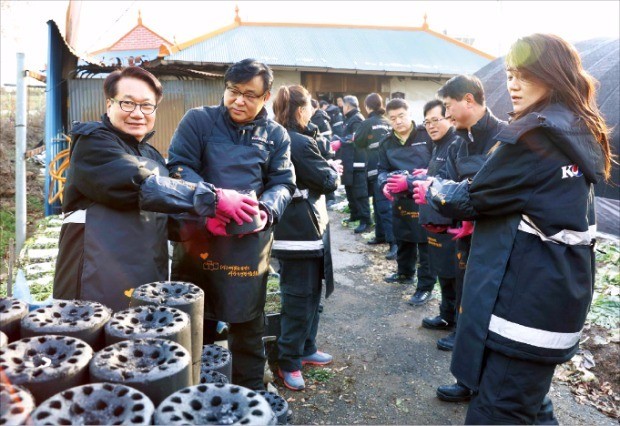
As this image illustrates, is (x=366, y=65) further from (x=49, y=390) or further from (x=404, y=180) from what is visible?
(x=49, y=390)

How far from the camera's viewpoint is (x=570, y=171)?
7.19ft

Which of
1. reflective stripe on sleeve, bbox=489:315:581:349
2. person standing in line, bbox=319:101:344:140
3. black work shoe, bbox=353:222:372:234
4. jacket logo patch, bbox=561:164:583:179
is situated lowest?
black work shoe, bbox=353:222:372:234

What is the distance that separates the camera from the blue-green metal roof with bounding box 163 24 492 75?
15406mm

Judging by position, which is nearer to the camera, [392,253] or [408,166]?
[408,166]

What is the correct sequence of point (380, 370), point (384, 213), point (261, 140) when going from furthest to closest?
point (384, 213) → point (380, 370) → point (261, 140)

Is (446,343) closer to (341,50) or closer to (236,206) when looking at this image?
(236,206)

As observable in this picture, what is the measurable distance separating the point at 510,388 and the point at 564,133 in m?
1.15

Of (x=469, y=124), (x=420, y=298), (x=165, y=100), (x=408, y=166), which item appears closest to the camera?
(x=469, y=124)

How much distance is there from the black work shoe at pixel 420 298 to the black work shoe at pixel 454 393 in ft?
6.41

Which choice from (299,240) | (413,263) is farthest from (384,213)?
(299,240)

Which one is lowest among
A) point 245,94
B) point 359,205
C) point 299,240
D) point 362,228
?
point 362,228

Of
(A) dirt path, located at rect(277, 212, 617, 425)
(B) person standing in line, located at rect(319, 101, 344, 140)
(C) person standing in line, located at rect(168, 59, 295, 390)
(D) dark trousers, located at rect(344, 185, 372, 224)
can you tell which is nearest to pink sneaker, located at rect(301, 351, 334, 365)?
(A) dirt path, located at rect(277, 212, 617, 425)

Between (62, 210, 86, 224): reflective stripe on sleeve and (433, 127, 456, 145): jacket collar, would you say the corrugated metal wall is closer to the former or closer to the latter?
(433, 127, 456, 145): jacket collar

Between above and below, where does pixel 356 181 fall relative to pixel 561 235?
below
